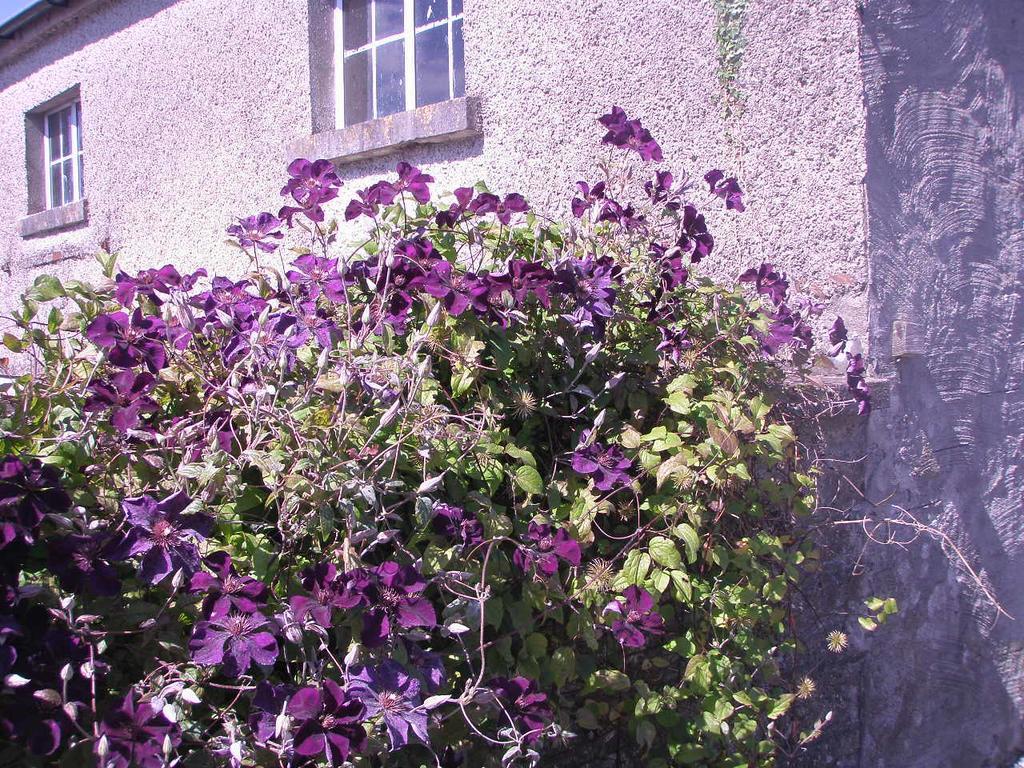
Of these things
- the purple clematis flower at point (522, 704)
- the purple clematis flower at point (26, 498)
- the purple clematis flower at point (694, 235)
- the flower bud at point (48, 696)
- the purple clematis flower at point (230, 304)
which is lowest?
the purple clematis flower at point (522, 704)

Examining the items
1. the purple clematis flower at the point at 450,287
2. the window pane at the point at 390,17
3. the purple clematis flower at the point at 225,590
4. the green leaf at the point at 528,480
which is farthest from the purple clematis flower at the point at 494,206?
the window pane at the point at 390,17

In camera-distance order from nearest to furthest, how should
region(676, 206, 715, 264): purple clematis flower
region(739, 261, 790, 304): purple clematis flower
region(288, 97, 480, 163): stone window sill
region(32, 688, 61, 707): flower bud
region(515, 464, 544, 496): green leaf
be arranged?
region(32, 688, 61, 707): flower bud, region(515, 464, 544, 496): green leaf, region(676, 206, 715, 264): purple clematis flower, region(739, 261, 790, 304): purple clematis flower, region(288, 97, 480, 163): stone window sill

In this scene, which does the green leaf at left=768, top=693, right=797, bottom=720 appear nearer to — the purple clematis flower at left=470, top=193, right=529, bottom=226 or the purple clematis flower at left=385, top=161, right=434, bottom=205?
the purple clematis flower at left=470, top=193, right=529, bottom=226

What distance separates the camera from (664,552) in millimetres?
1955

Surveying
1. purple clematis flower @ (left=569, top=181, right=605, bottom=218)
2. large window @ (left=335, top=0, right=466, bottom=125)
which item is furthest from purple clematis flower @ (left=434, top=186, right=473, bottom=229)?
large window @ (left=335, top=0, right=466, bottom=125)

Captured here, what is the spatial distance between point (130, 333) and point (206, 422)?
0.74ft

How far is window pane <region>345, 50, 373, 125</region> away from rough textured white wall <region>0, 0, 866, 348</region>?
0.21m

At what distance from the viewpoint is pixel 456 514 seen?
172 cm

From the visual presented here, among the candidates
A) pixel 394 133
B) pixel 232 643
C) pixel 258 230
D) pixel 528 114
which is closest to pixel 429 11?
pixel 394 133

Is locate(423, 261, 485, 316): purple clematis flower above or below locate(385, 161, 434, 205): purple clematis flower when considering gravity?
below

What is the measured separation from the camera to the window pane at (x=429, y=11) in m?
4.05

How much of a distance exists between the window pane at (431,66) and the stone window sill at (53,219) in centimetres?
292

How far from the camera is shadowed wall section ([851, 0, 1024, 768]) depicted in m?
2.79

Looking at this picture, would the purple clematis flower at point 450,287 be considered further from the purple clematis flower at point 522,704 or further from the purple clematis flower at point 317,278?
the purple clematis flower at point 522,704
